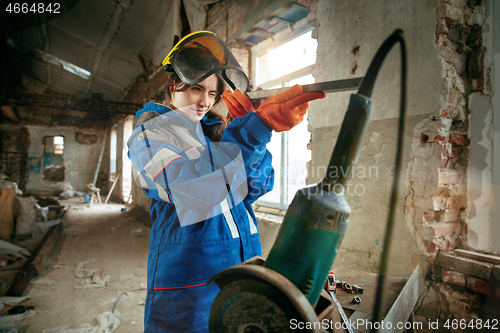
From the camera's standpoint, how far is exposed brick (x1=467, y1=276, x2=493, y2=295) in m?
1.46

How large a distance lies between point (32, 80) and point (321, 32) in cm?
1130

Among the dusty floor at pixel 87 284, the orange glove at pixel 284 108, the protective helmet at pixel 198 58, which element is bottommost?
the dusty floor at pixel 87 284

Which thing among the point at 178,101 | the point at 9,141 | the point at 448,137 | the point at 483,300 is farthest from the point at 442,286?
the point at 9,141

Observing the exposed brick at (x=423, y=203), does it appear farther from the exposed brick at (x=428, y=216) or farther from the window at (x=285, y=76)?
the window at (x=285, y=76)

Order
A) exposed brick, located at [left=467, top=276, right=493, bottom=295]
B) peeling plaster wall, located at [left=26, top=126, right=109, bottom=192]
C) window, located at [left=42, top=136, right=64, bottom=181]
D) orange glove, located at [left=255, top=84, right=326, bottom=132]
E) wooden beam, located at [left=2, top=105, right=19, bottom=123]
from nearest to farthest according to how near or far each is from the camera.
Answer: orange glove, located at [left=255, top=84, right=326, bottom=132]
exposed brick, located at [left=467, top=276, right=493, bottom=295]
wooden beam, located at [left=2, top=105, right=19, bottom=123]
peeling plaster wall, located at [left=26, top=126, right=109, bottom=192]
window, located at [left=42, top=136, right=64, bottom=181]

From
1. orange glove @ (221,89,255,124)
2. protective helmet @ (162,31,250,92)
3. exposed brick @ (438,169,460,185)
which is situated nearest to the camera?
orange glove @ (221,89,255,124)

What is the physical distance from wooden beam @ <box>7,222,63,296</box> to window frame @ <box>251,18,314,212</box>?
9.02 ft

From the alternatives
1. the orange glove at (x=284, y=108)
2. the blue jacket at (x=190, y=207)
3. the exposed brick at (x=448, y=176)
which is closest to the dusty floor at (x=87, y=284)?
the blue jacket at (x=190, y=207)

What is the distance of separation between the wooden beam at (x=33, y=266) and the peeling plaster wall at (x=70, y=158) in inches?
298

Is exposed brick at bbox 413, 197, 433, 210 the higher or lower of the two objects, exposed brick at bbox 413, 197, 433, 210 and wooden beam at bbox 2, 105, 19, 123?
the lower

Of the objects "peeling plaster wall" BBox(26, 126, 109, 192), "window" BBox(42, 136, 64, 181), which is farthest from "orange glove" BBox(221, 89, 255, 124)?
"window" BBox(42, 136, 64, 181)

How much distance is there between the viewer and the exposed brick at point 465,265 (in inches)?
57.7

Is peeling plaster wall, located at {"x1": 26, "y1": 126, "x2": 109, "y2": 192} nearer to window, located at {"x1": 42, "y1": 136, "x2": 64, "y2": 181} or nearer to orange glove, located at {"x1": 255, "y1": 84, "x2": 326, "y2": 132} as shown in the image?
window, located at {"x1": 42, "y1": 136, "x2": 64, "y2": 181}

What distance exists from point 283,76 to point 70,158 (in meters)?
11.2
